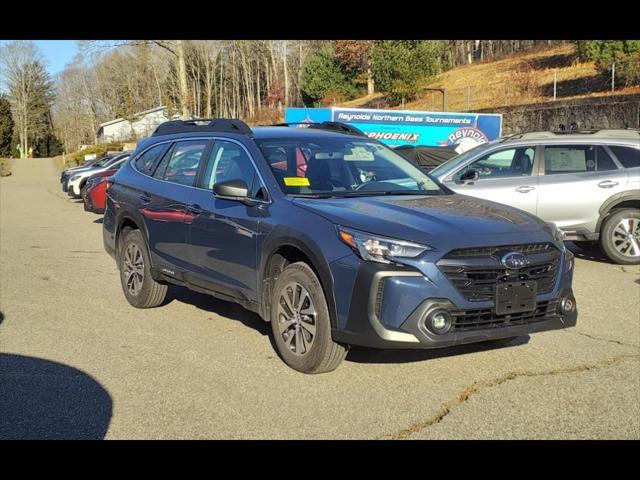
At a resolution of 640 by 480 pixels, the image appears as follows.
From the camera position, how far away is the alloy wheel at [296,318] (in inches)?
191

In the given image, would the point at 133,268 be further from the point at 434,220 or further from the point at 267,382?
the point at 434,220

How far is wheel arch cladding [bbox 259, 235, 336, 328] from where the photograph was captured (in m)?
4.64

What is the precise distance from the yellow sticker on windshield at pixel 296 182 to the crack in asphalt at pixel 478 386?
1981 mm

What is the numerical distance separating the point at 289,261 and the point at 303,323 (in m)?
0.54

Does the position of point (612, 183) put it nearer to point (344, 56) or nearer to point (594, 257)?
point (594, 257)

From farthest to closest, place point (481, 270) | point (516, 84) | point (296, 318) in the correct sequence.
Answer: point (516, 84) < point (296, 318) < point (481, 270)

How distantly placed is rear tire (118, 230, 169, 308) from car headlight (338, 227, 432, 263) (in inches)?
124

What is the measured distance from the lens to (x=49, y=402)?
455 cm

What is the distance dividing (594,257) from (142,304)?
6.54m

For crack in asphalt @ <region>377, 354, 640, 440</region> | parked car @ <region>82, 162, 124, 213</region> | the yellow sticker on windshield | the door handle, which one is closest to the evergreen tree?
parked car @ <region>82, 162, 124, 213</region>

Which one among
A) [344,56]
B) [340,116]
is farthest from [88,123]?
[340,116]

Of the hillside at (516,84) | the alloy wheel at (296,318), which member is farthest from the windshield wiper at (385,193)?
the hillside at (516,84)

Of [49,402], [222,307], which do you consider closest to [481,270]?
[49,402]
